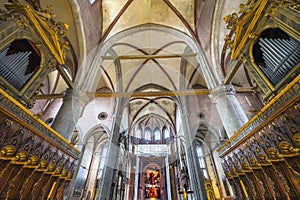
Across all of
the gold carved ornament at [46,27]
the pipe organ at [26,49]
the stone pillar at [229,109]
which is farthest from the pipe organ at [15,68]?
the stone pillar at [229,109]

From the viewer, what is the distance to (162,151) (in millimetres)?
18438

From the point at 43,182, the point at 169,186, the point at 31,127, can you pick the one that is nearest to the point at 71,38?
the point at 31,127

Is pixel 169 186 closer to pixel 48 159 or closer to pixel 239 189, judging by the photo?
pixel 239 189

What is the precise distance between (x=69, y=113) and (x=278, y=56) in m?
6.98

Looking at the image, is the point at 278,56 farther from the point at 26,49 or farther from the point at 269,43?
the point at 26,49

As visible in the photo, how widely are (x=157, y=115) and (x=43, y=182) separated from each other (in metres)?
16.3

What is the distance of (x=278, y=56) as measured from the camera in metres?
3.24

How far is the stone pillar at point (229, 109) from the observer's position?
534 cm

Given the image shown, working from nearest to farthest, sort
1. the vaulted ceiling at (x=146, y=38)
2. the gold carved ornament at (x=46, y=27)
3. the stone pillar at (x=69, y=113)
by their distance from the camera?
the gold carved ornament at (x=46, y=27) < the stone pillar at (x=69, y=113) < the vaulted ceiling at (x=146, y=38)

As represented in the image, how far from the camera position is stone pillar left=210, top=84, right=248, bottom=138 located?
17.5 ft

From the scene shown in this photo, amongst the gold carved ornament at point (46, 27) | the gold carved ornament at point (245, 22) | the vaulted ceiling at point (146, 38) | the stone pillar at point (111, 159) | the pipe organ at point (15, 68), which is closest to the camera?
the pipe organ at point (15, 68)

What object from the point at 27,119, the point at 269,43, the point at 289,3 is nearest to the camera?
the point at 289,3

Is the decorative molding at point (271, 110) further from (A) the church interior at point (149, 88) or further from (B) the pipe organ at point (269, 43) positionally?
(B) the pipe organ at point (269, 43)

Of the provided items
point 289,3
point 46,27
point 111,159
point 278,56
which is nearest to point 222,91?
point 278,56
